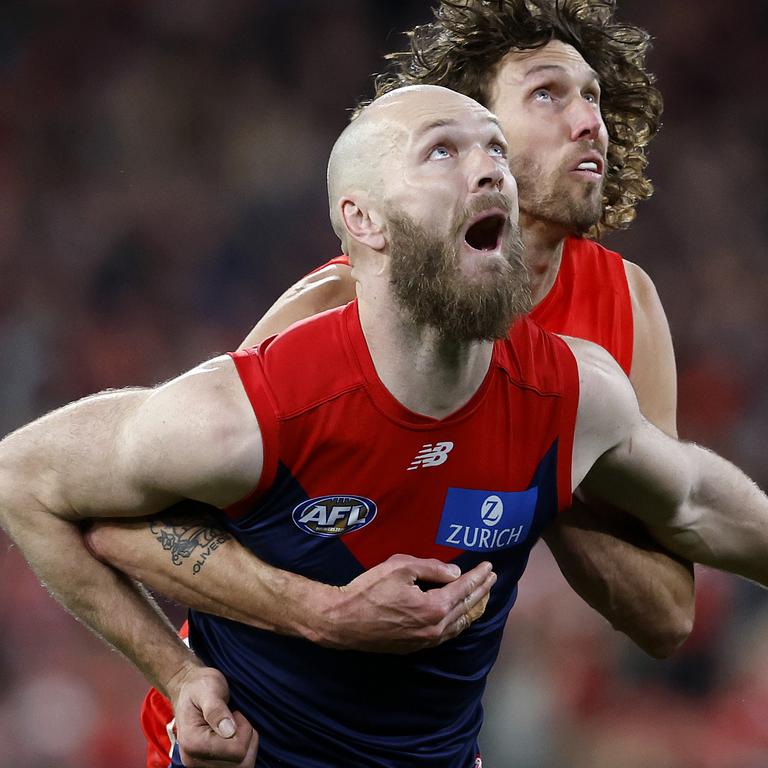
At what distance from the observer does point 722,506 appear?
9.16ft

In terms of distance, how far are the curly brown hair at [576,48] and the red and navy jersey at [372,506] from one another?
1.07 m

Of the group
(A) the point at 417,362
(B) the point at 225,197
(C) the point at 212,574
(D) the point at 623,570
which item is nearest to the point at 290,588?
(C) the point at 212,574

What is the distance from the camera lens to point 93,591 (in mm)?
2678

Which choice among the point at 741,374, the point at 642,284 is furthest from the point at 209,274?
the point at 642,284

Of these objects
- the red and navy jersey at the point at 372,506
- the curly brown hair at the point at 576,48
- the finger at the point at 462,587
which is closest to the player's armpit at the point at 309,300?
the red and navy jersey at the point at 372,506

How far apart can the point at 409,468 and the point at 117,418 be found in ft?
1.80

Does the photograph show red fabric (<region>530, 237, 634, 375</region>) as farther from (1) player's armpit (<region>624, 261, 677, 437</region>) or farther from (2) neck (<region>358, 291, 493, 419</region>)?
(2) neck (<region>358, 291, 493, 419</region>)

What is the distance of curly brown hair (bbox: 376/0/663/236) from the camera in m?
3.36

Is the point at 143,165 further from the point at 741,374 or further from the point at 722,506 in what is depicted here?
the point at 722,506

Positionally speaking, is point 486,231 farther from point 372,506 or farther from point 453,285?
point 372,506

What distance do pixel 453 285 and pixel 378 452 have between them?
1.07 feet

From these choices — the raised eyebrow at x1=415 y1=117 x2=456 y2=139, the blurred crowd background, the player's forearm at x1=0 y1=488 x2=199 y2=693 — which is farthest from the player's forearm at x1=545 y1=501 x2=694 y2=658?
the blurred crowd background

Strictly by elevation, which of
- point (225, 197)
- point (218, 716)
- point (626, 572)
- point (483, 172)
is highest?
point (483, 172)

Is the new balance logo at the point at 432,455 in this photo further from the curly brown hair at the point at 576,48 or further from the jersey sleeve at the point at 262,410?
the curly brown hair at the point at 576,48
